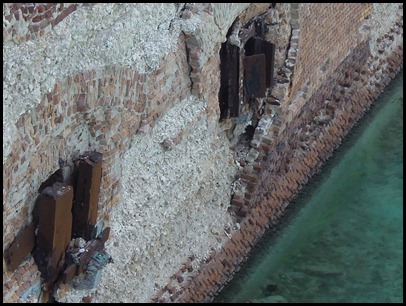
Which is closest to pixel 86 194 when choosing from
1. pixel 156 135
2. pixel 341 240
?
pixel 156 135

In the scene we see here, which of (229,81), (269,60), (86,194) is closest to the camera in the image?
(86,194)

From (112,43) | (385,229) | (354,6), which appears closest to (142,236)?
(112,43)

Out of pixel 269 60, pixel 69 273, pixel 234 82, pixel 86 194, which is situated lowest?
pixel 69 273

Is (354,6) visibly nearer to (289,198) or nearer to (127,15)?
(289,198)

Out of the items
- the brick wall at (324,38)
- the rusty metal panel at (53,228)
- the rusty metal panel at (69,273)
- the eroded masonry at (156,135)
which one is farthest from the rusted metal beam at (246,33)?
the rusty metal panel at (69,273)

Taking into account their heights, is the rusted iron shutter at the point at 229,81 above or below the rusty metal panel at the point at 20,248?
above

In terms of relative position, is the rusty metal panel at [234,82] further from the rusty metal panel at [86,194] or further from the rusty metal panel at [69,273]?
the rusty metal panel at [69,273]

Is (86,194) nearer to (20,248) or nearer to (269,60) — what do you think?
(20,248)
